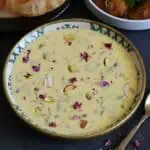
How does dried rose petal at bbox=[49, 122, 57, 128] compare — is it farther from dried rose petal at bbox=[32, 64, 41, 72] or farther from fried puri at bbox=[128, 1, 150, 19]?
fried puri at bbox=[128, 1, 150, 19]

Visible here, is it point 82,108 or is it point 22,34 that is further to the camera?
point 22,34

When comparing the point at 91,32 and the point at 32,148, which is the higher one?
the point at 91,32

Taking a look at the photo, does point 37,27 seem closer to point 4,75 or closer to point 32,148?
point 4,75

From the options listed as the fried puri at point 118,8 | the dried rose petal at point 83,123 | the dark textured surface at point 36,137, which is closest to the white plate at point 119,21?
the fried puri at point 118,8

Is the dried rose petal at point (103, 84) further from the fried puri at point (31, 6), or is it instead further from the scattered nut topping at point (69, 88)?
the fried puri at point (31, 6)


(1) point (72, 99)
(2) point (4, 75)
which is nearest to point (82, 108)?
(1) point (72, 99)

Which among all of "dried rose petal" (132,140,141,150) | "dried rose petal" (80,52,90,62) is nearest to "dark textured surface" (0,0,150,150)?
"dried rose petal" (132,140,141,150)

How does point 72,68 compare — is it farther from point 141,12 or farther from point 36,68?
point 141,12
